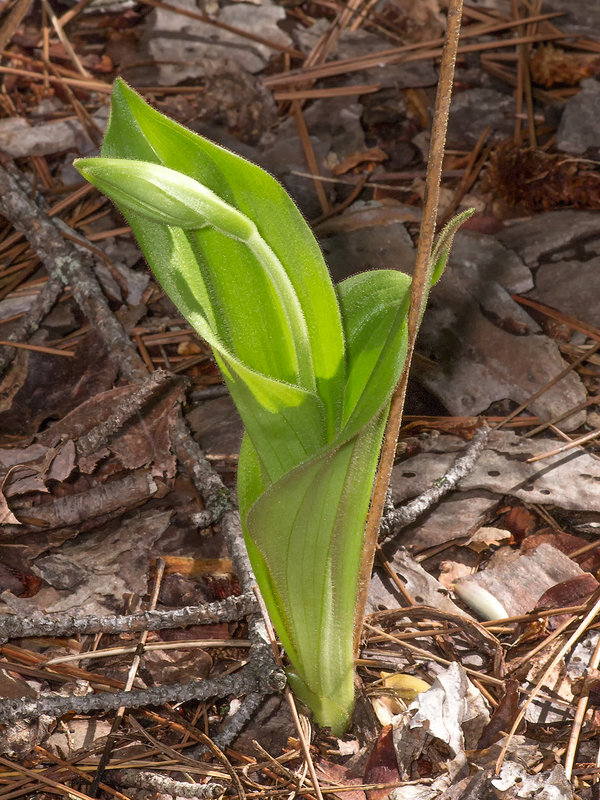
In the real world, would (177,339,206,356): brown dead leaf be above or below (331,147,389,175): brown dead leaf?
below

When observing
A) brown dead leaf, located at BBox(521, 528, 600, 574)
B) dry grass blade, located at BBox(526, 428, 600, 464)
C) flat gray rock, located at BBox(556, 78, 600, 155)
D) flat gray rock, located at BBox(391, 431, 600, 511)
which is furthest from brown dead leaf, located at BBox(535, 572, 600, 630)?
flat gray rock, located at BBox(556, 78, 600, 155)

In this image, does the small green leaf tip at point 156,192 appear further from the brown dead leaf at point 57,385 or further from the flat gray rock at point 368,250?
the flat gray rock at point 368,250

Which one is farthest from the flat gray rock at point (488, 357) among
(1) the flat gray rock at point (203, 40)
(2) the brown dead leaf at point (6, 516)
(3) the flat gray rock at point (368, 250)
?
(1) the flat gray rock at point (203, 40)

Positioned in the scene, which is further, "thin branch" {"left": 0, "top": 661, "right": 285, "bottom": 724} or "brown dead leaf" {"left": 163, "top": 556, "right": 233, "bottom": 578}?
"brown dead leaf" {"left": 163, "top": 556, "right": 233, "bottom": 578}

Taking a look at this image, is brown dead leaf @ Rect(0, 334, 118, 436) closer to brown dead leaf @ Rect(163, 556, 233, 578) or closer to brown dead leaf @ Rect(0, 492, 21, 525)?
brown dead leaf @ Rect(0, 492, 21, 525)

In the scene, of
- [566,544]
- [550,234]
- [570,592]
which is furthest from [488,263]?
[570,592]
